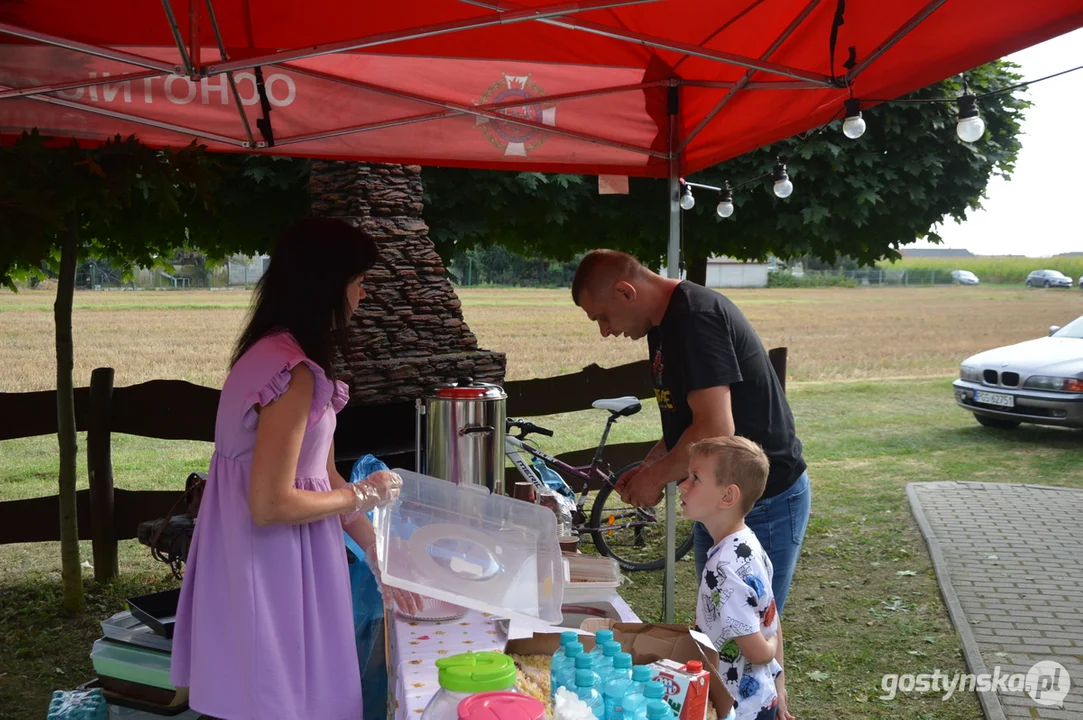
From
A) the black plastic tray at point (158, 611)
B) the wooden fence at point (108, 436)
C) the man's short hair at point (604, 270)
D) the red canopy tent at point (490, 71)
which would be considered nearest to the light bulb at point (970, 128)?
the red canopy tent at point (490, 71)


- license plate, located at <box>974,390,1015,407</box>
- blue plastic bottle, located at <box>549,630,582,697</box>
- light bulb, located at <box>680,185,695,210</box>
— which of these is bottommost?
license plate, located at <box>974,390,1015,407</box>

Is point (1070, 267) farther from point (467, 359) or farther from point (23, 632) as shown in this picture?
point (23, 632)

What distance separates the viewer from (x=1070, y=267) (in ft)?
112

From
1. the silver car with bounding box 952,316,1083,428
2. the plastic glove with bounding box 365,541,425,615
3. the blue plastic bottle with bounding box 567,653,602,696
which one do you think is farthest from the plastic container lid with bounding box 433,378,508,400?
the silver car with bounding box 952,316,1083,428

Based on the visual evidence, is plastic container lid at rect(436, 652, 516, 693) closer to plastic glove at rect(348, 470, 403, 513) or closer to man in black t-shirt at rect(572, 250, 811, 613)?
plastic glove at rect(348, 470, 403, 513)

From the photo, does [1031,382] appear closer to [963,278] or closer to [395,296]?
[395,296]

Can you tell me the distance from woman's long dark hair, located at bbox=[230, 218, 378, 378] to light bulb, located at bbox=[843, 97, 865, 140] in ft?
4.83

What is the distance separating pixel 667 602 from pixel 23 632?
149 inches

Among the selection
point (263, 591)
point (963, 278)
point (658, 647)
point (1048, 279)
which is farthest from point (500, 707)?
point (1048, 279)

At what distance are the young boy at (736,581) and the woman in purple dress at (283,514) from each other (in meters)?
0.76

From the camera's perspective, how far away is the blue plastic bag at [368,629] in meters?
2.62

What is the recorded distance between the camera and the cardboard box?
1588 millimetres

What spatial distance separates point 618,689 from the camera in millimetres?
1425

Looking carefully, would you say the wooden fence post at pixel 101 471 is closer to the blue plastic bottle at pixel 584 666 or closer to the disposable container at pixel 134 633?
the disposable container at pixel 134 633
